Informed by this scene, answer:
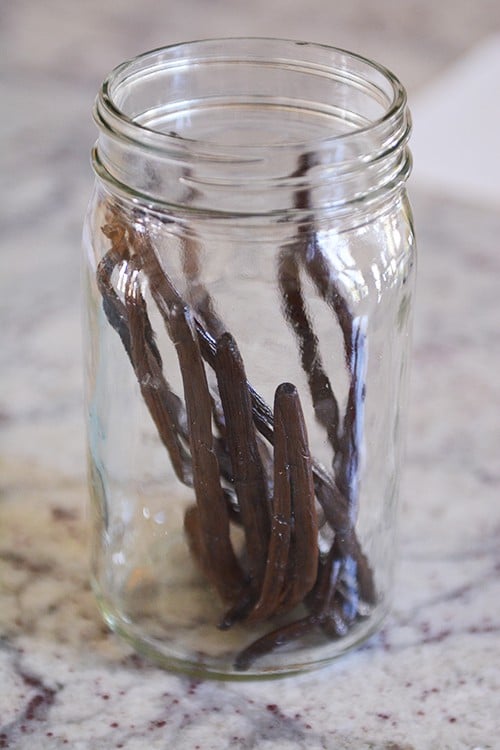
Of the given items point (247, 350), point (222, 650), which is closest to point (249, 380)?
point (247, 350)

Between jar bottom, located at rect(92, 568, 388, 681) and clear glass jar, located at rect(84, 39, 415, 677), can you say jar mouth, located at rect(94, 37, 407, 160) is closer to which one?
clear glass jar, located at rect(84, 39, 415, 677)

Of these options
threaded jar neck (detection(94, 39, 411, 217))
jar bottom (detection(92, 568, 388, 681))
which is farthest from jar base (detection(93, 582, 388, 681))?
threaded jar neck (detection(94, 39, 411, 217))

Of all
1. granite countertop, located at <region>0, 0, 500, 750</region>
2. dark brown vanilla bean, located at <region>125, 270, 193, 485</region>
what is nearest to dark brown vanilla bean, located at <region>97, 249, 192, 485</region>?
dark brown vanilla bean, located at <region>125, 270, 193, 485</region>

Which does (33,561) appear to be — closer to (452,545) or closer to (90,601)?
(90,601)

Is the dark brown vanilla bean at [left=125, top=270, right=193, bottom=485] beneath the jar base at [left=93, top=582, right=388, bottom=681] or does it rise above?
above

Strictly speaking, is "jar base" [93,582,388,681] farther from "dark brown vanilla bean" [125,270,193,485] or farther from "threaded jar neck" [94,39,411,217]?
"threaded jar neck" [94,39,411,217]

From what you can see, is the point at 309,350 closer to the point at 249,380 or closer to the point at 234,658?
the point at 249,380

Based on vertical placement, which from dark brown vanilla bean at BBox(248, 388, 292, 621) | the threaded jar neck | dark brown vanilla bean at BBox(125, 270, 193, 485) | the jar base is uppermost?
the threaded jar neck
